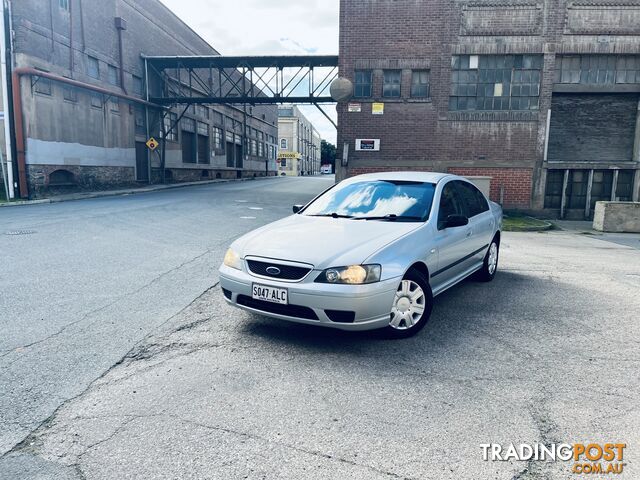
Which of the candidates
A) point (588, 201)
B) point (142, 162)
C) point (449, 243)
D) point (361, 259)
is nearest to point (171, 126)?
point (142, 162)

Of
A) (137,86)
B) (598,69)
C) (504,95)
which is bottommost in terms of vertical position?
(504,95)

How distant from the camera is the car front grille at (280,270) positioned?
3.84 metres

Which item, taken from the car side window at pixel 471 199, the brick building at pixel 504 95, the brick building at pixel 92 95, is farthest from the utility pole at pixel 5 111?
the car side window at pixel 471 199

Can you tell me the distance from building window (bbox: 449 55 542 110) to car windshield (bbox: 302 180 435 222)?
41.1 feet

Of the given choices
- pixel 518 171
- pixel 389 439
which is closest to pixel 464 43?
pixel 518 171

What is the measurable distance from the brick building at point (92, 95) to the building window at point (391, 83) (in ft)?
43.5

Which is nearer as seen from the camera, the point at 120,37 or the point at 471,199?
the point at 471,199

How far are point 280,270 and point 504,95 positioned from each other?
1529 centimetres

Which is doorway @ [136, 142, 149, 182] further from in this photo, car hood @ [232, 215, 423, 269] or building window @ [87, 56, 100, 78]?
car hood @ [232, 215, 423, 269]

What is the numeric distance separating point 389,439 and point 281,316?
1.55m

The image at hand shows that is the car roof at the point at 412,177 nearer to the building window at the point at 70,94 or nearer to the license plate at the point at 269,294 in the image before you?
the license plate at the point at 269,294

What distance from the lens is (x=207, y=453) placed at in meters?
2.50

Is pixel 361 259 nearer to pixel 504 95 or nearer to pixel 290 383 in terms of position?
pixel 290 383

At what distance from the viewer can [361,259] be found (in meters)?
3.80
